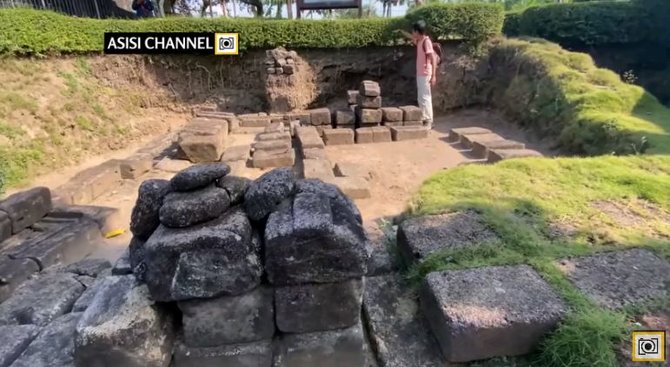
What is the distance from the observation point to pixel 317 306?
4.80 feet

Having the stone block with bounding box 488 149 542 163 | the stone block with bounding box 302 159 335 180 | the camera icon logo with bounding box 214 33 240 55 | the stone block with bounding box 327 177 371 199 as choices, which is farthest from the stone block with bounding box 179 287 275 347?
the camera icon logo with bounding box 214 33 240 55

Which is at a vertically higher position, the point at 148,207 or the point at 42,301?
the point at 148,207

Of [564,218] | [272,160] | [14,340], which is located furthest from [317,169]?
[14,340]

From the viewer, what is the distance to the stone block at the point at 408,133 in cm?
758

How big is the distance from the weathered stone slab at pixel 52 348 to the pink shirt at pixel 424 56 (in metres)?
7.58

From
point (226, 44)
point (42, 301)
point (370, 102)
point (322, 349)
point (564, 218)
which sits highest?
point (226, 44)

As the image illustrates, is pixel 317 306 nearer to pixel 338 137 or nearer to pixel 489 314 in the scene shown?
pixel 489 314

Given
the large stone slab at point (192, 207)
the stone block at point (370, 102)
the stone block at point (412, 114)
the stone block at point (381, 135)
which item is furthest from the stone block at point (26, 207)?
the stone block at point (412, 114)

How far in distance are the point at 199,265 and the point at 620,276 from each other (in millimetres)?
1767

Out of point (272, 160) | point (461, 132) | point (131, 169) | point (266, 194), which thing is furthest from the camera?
point (461, 132)

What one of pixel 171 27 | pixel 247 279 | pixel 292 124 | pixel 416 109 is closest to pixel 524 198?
pixel 247 279

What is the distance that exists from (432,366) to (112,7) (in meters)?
15.2

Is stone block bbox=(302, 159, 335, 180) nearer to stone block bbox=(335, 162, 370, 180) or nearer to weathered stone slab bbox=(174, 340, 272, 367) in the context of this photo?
stone block bbox=(335, 162, 370, 180)

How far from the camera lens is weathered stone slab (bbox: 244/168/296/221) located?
1.54 meters
